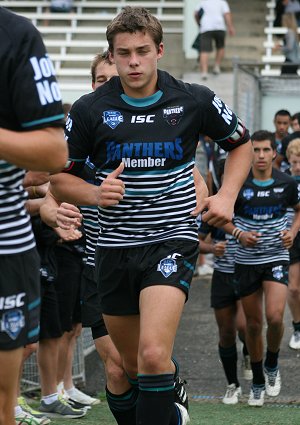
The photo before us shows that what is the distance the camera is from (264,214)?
905 centimetres

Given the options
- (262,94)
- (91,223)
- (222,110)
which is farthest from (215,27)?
(222,110)

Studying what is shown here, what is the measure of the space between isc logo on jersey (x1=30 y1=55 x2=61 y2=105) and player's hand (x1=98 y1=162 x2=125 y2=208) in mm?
1139

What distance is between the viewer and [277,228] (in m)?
9.02

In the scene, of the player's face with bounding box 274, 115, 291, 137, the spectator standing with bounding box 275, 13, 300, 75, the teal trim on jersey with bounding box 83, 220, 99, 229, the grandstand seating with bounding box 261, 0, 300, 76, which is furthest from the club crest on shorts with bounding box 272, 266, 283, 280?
the grandstand seating with bounding box 261, 0, 300, 76

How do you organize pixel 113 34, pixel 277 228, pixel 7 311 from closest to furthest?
1. pixel 7 311
2. pixel 113 34
3. pixel 277 228

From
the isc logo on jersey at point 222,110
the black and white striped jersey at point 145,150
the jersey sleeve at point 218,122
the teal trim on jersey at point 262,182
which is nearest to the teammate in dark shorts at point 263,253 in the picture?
the teal trim on jersey at point 262,182

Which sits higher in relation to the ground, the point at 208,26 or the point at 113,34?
the point at 113,34

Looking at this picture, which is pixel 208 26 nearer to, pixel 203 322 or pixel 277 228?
pixel 203 322

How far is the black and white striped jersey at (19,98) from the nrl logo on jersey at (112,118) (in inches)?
53.1

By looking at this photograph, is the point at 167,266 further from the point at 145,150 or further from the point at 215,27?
the point at 215,27

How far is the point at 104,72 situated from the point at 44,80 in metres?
2.85

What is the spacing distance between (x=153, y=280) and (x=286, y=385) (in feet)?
15.0

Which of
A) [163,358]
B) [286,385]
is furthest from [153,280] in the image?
[286,385]

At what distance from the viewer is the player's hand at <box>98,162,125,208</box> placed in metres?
5.13
